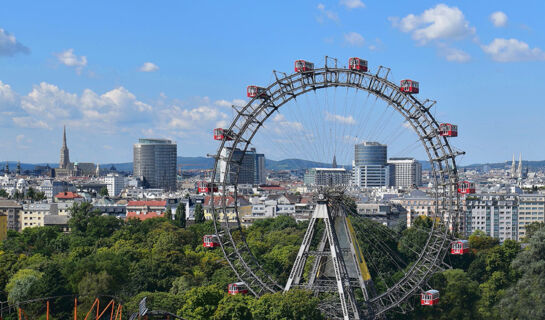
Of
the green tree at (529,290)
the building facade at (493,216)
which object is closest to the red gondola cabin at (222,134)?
the green tree at (529,290)

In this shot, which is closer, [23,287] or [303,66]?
[303,66]

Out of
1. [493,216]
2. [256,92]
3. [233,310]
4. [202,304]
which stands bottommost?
[233,310]

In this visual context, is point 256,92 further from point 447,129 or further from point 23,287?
point 23,287

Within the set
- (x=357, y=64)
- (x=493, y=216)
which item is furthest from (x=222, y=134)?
A: (x=493, y=216)

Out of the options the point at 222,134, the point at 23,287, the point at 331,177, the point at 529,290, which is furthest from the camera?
the point at 23,287

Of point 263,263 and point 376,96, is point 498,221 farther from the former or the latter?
point 376,96

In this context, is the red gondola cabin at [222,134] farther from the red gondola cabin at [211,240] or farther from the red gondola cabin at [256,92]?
the red gondola cabin at [211,240]

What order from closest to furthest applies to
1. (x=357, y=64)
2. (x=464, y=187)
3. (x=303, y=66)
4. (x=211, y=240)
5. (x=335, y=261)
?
1. (x=335, y=261)
2. (x=357, y=64)
3. (x=464, y=187)
4. (x=303, y=66)
5. (x=211, y=240)
